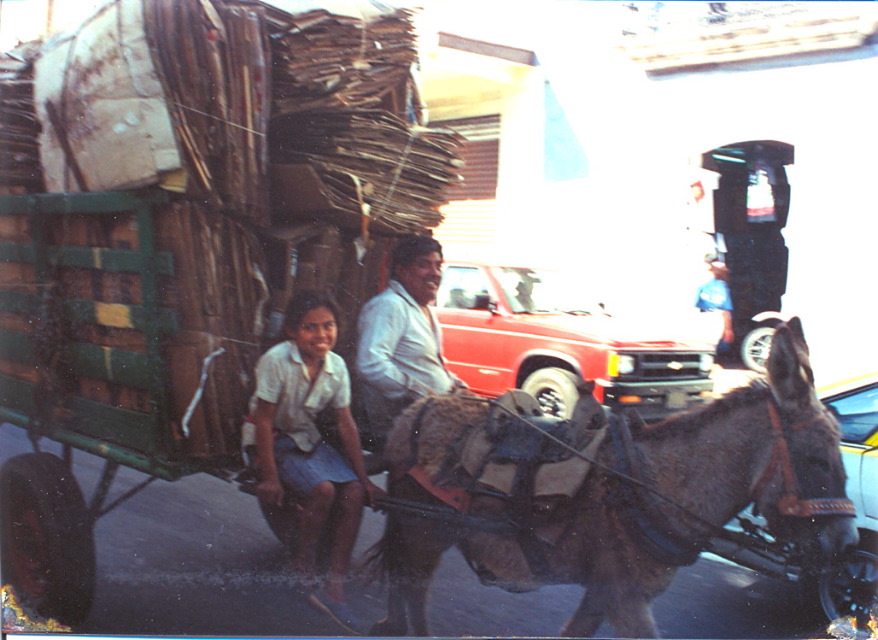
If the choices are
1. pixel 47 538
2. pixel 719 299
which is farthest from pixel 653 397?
pixel 47 538

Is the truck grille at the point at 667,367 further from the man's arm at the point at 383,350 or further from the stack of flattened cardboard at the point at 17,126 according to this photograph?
the stack of flattened cardboard at the point at 17,126

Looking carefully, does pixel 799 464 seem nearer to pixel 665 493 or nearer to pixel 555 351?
pixel 665 493

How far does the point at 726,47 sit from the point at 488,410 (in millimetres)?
1646

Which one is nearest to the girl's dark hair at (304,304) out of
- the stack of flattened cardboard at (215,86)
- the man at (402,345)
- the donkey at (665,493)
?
the man at (402,345)

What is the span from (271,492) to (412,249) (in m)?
1.00

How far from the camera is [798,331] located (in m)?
2.56

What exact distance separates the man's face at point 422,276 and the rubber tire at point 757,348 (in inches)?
45.1

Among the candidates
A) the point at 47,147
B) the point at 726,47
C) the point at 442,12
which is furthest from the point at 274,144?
the point at 726,47

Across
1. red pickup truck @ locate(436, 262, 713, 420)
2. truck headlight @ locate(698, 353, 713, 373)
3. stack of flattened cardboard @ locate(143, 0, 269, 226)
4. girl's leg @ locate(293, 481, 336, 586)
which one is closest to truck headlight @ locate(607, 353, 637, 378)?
red pickup truck @ locate(436, 262, 713, 420)

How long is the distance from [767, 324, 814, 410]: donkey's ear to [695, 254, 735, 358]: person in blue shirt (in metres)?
0.19

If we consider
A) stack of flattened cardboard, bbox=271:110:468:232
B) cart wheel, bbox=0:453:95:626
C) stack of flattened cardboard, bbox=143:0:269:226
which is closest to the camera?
stack of flattened cardboard, bbox=143:0:269:226

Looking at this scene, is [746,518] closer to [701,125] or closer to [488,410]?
[488,410]

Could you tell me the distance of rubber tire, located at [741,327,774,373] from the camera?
102 inches

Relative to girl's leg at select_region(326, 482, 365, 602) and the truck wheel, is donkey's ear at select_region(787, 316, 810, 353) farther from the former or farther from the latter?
girl's leg at select_region(326, 482, 365, 602)
